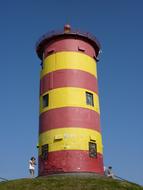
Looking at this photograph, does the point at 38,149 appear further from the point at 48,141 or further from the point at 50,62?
the point at 50,62

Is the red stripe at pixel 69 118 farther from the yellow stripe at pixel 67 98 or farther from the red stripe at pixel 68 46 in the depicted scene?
the red stripe at pixel 68 46

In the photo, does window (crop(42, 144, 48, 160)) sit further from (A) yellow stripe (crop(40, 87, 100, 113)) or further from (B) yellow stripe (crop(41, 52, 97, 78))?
(B) yellow stripe (crop(41, 52, 97, 78))

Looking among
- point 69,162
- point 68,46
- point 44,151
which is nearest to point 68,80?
point 68,46

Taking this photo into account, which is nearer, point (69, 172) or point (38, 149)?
point (69, 172)

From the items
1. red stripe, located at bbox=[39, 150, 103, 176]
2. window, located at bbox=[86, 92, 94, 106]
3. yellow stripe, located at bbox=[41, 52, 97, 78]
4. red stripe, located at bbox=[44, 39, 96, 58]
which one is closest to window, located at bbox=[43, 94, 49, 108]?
yellow stripe, located at bbox=[41, 52, 97, 78]

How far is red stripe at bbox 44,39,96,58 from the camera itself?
30.0 meters

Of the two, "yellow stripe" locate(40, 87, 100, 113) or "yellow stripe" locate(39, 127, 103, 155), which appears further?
"yellow stripe" locate(40, 87, 100, 113)

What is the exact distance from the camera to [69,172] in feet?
84.8

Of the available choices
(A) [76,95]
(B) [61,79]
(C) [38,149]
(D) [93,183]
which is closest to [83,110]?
(A) [76,95]

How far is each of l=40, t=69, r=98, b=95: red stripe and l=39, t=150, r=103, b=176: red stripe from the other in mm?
5550

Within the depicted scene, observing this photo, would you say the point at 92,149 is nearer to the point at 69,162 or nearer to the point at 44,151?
the point at 69,162

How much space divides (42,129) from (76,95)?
13.0 feet

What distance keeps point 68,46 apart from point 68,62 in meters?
1.70

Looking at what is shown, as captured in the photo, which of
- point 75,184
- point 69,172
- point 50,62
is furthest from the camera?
point 50,62
